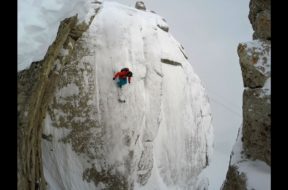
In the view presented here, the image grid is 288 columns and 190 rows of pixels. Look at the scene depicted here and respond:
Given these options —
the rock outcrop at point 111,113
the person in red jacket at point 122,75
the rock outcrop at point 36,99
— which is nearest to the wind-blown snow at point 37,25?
the rock outcrop at point 36,99

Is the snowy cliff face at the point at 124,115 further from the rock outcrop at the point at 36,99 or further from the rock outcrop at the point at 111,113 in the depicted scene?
the rock outcrop at the point at 36,99

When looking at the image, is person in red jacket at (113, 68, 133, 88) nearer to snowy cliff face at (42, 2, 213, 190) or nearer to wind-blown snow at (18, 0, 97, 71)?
snowy cliff face at (42, 2, 213, 190)

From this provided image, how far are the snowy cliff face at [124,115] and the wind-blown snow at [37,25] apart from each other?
3924 millimetres

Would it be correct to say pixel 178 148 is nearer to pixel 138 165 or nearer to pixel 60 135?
pixel 138 165

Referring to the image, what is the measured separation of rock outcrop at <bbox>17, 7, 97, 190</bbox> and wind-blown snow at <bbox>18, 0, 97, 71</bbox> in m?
0.50

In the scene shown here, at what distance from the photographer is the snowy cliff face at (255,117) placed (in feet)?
12.2

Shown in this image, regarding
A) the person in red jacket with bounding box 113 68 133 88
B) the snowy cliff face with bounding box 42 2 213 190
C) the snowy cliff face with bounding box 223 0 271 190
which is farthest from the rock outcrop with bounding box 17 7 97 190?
the snowy cliff face with bounding box 223 0 271 190

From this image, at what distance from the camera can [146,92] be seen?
14.3m

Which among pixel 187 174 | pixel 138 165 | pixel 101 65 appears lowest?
pixel 187 174

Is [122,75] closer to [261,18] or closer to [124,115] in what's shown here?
[124,115]

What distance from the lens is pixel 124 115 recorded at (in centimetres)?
1285

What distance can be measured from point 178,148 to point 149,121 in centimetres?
303
